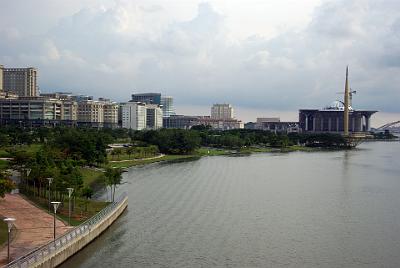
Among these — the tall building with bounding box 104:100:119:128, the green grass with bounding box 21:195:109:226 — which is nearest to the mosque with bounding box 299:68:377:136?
the tall building with bounding box 104:100:119:128

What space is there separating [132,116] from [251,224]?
100492 millimetres

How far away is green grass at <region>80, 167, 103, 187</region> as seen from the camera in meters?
29.6

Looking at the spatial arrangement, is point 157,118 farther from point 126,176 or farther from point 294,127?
point 126,176

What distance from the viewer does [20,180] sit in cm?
2536

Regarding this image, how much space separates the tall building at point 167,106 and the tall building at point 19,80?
60.5m

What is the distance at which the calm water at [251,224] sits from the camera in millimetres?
16016

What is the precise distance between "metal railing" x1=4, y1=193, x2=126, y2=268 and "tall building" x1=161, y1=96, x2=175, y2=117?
153m

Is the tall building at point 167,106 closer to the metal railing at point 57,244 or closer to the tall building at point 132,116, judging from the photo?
the tall building at point 132,116

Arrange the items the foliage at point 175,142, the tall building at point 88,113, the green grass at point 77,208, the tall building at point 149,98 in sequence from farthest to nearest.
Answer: the tall building at point 149,98, the tall building at point 88,113, the foliage at point 175,142, the green grass at point 77,208

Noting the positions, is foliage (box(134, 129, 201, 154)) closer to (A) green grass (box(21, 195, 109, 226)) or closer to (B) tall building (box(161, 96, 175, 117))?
(A) green grass (box(21, 195, 109, 226))

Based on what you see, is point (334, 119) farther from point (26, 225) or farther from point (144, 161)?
point (26, 225)

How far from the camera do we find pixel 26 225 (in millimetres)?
16500

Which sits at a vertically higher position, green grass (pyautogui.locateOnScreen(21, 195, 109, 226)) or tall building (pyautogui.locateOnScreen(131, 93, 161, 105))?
tall building (pyautogui.locateOnScreen(131, 93, 161, 105))

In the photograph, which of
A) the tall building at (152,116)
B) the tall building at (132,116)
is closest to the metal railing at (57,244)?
the tall building at (132,116)
